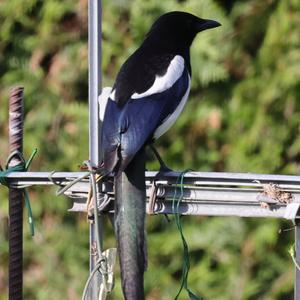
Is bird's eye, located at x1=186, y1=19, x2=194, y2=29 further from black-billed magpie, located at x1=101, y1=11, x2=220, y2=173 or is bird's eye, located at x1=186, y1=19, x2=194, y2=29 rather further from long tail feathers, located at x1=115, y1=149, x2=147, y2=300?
long tail feathers, located at x1=115, y1=149, x2=147, y2=300

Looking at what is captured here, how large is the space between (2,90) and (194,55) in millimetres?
703

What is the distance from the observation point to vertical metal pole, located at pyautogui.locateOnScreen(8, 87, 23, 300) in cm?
201

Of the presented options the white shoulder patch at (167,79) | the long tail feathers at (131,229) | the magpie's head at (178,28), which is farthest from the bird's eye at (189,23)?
the long tail feathers at (131,229)

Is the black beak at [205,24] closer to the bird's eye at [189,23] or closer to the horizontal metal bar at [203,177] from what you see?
the bird's eye at [189,23]

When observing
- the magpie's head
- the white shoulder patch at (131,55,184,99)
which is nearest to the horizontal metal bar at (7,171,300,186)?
the white shoulder patch at (131,55,184,99)

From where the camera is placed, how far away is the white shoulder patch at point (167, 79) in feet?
8.03

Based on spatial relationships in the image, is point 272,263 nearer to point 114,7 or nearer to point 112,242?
point 112,242

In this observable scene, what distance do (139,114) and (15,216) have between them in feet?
1.54

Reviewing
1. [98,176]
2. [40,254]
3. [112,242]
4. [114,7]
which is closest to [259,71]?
[114,7]

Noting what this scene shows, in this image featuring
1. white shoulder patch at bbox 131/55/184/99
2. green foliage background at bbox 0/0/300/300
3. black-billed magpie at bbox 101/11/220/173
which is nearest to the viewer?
black-billed magpie at bbox 101/11/220/173

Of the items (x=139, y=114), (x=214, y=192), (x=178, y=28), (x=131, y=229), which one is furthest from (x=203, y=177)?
(x=178, y=28)

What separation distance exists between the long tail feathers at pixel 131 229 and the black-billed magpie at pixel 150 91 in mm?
44

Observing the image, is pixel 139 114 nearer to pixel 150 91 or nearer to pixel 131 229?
pixel 150 91

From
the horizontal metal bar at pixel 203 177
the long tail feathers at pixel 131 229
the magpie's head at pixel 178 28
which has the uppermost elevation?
the magpie's head at pixel 178 28
